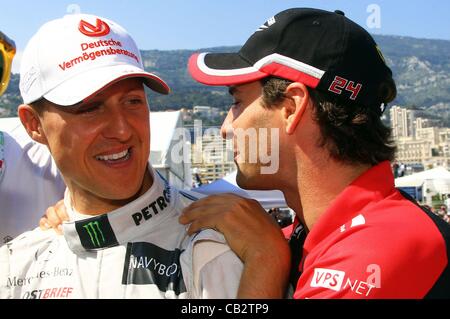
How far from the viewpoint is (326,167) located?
7.19 feet

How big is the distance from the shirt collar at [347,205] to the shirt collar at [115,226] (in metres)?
0.59

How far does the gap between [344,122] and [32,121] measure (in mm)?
1266

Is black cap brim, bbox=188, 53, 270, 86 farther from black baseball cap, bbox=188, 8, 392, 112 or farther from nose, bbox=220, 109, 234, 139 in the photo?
nose, bbox=220, 109, 234, 139

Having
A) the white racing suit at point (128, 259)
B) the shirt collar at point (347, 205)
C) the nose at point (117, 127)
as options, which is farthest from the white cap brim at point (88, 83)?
the shirt collar at point (347, 205)

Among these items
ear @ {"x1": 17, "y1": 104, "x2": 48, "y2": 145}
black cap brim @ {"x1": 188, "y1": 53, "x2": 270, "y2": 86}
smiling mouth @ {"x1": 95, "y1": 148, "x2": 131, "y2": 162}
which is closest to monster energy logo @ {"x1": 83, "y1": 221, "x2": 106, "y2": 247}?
smiling mouth @ {"x1": 95, "y1": 148, "x2": 131, "y2": 162}

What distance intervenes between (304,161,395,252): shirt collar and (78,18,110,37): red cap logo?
107 cm

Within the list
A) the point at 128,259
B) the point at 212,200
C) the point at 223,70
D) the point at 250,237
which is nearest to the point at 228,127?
the point at 223,70

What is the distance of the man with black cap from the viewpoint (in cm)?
171

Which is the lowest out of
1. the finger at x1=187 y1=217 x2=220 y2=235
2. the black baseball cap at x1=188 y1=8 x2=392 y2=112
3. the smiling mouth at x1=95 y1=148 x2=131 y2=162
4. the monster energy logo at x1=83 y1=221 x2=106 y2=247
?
the monster energy logo at x1=83 y1=221 x2=106 y2=247

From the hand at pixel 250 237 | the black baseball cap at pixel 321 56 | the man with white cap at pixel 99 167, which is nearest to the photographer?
the hand at pixel 250 237

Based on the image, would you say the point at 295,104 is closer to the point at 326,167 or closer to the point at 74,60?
the point at 326,167

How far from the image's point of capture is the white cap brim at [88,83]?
183cm

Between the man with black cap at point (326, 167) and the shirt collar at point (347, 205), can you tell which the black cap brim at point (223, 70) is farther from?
the shirt collar at point (347, 205)

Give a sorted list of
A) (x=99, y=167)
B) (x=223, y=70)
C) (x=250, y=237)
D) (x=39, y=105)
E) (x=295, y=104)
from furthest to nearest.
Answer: (x=223, y=70) → (x=295, y=104) → (x=39, y=105) → (x=99, y=167) → (x=250, y=237)
